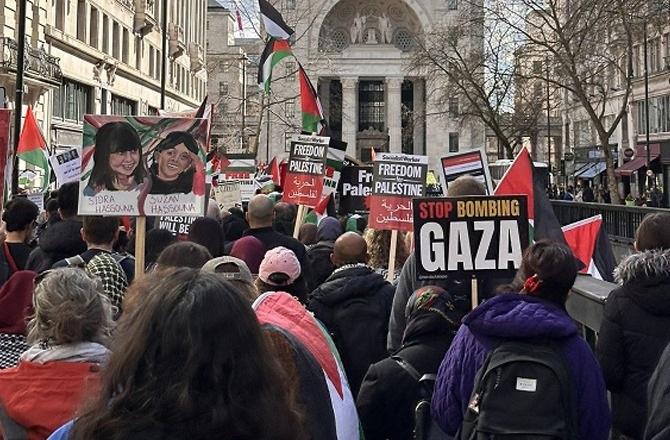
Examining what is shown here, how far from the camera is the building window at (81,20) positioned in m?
37.2

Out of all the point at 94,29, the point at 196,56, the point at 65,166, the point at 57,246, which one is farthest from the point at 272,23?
the point at 196,56

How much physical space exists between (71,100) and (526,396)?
118ft

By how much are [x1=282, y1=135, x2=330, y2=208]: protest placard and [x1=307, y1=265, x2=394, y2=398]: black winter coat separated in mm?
6009

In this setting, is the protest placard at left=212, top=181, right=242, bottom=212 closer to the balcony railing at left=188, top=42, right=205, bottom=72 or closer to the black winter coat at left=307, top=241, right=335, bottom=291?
the black winter coat at left=307, top=241, right=335, bottom=291

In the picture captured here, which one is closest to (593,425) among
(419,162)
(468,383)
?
(468,383)

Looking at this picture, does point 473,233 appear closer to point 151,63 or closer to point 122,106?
point 122,106

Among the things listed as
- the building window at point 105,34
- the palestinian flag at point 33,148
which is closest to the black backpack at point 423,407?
the palestinian flag at point 33,148

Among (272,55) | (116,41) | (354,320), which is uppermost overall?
(116,41)

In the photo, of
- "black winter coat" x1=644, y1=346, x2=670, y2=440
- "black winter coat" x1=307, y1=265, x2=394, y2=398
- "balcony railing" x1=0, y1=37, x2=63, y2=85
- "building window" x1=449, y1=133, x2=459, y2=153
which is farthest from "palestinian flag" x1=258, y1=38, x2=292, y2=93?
"building window" x1=449, y1=133, x2=459, y2=153

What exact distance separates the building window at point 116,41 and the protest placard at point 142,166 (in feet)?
123

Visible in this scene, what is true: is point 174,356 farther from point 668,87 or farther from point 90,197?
point 668,87

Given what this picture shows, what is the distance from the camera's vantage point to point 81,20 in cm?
3734

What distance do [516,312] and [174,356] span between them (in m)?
2.07

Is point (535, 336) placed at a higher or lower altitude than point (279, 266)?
lower
